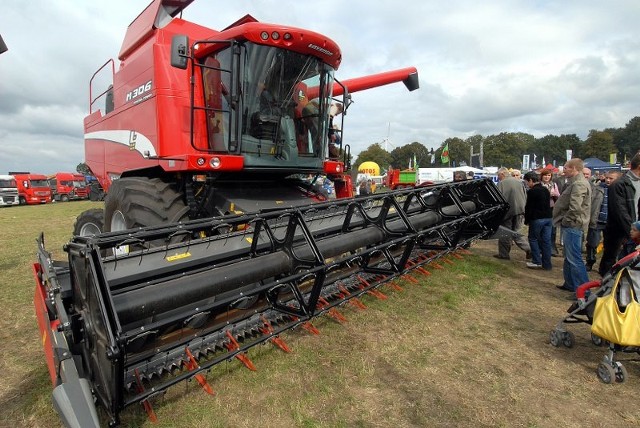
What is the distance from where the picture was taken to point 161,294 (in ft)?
6.70

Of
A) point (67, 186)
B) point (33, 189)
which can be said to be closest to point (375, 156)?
point (67, 186)

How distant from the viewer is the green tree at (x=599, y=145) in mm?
68500

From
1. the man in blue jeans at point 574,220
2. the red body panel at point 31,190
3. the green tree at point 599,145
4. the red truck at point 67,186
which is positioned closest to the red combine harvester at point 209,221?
the man in blue jeans at point 574,220

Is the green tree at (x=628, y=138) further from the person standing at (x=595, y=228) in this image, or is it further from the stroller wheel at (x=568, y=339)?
the stroller wheel at (x=568, y=339)

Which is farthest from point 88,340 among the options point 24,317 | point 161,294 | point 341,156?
point 341,156

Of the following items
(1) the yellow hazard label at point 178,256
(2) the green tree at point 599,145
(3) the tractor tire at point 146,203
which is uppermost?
(2) the green tree at point 599,145

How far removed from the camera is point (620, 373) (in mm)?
2469

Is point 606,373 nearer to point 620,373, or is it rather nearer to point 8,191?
point 620,373

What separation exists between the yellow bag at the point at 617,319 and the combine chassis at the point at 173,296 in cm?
144

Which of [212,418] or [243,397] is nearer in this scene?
[212,418]

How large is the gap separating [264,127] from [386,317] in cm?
208

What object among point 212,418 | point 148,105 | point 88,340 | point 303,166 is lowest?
point 212,418

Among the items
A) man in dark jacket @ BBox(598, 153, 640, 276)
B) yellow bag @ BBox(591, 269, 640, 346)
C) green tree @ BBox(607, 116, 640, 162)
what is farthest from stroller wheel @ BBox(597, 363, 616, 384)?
green tree @ BBox(607, 116, 640, 162)

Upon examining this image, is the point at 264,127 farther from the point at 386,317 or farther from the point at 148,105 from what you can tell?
the point at 386,317
